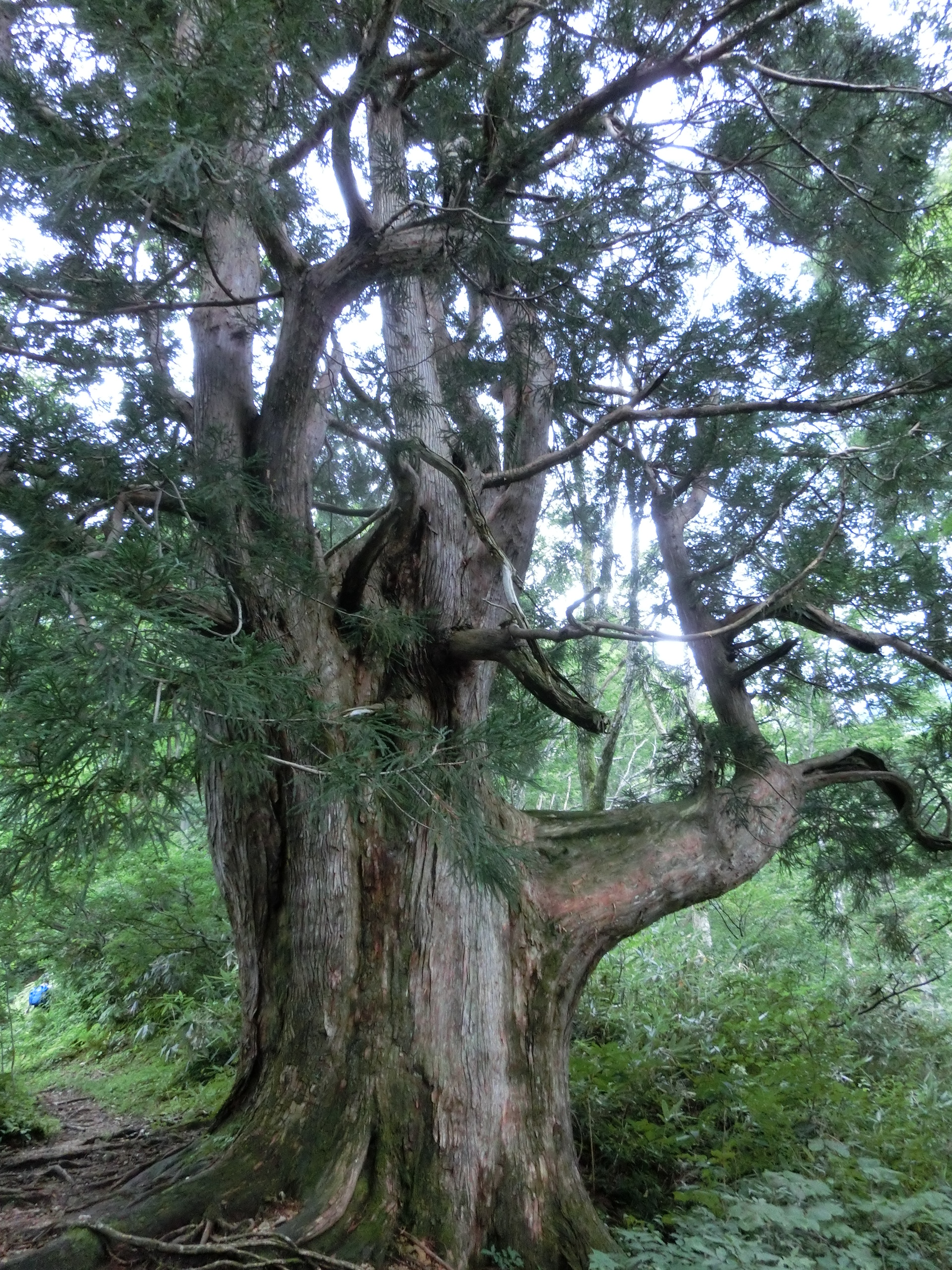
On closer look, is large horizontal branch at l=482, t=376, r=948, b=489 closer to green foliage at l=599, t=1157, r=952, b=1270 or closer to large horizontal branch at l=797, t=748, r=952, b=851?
large horizontal branch at l=797, t=748, r=952, b=851

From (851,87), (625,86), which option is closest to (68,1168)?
(625,86)

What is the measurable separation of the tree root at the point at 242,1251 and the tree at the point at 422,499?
10 cm

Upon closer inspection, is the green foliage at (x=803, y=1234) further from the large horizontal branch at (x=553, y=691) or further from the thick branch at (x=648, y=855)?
the large horizontal branch at (x=553, y=691)

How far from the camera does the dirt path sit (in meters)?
2.78

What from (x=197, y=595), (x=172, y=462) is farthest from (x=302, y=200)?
(x=197, y=595)

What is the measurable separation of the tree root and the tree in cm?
10

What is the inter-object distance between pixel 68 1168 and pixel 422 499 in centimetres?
342

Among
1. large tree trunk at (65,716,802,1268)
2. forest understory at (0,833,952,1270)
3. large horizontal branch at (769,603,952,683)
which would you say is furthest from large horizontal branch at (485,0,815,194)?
forest understory at (0,833,952,1270)

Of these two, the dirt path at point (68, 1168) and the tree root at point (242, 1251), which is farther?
the dirt path at point (68, 1168)

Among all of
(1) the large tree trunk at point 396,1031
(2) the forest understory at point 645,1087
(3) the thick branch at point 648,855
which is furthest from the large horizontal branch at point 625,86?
(3) the thick branch at point 648,855

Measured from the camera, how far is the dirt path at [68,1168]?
9.11 feet

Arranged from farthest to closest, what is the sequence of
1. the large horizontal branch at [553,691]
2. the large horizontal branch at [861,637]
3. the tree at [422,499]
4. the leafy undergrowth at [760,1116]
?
1. the large horizontal branch at [861,637]
2. the large horizontal branch at [553,691]
3. the leafy undergrowth at [760,1116]
4. the tree at [422,499]

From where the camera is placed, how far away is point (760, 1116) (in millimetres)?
3439

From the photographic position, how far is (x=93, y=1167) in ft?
11.4
